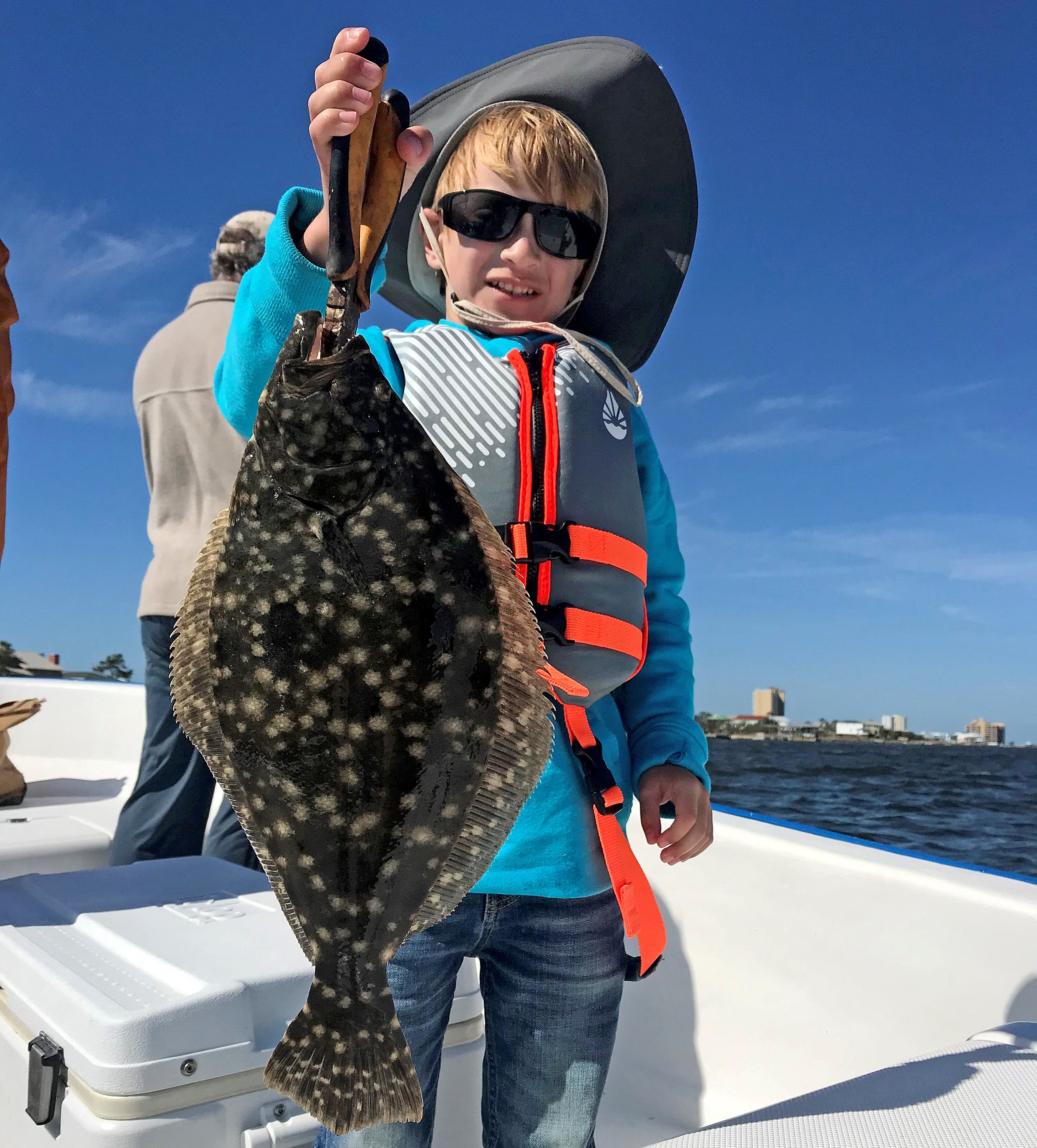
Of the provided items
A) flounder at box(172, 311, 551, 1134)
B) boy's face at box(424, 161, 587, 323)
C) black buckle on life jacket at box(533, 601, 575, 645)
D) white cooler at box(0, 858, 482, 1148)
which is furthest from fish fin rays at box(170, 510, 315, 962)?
white cooler at box(0, 858, 482, 1148)

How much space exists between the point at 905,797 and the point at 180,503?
46795 millimetres

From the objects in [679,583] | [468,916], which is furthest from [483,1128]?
[679,583]

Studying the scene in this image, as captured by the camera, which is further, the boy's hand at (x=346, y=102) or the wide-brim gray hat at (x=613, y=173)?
the wide-brim gray hat at (x=613, y=173)

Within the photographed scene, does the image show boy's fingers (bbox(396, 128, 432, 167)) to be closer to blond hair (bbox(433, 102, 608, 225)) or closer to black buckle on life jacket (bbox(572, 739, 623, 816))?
blond hair (bbox(433, 102, 608, 225))

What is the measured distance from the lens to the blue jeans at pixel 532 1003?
1.65 metres

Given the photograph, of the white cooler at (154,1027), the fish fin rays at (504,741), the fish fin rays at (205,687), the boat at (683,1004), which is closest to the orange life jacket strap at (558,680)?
the fish fin rays at (504,741)

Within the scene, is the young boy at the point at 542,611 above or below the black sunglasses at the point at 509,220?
below

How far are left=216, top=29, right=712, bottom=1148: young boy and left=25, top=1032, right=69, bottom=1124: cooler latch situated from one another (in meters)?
0.81

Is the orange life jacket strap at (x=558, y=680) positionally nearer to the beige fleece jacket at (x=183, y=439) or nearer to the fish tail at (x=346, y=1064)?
the fish tail at (x=346, y=1064)

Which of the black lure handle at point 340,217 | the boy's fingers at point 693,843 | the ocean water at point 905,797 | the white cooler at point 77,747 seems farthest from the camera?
the ocean water at point 905,797

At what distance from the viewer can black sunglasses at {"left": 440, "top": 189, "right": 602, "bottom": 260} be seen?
1796 mm

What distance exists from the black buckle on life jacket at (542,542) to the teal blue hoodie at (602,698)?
33cm

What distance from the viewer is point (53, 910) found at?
2.62 metres

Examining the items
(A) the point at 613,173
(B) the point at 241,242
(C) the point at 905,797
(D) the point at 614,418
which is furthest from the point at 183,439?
(C) the point at 905,797
